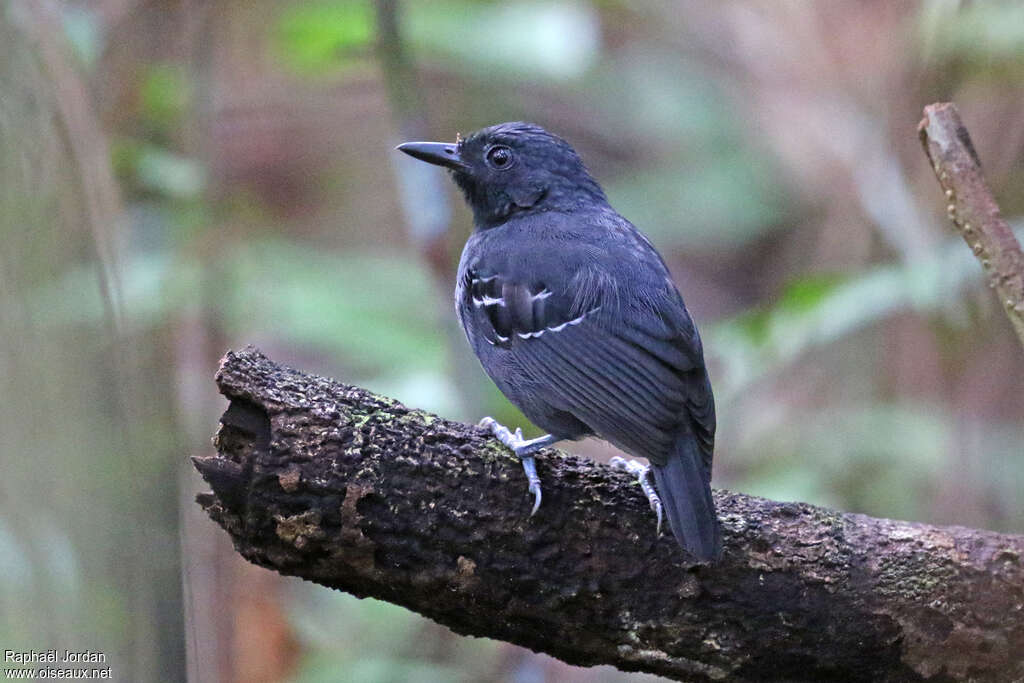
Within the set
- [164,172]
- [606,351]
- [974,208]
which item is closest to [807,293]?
[974,208]

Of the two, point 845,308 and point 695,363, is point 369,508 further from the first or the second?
point 845,308

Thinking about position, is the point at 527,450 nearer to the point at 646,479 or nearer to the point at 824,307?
the point at 646,479

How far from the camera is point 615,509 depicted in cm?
288

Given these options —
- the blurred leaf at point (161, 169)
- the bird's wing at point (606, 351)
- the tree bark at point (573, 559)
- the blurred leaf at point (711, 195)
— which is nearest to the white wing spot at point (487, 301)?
the bird's wing at point (606, 351)

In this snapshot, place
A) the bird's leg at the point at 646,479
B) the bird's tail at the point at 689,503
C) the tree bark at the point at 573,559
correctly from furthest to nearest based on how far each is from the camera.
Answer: the bird's leg at the point at 646,479 < the bird's tail at the point at 689,503 < the tree bark at the point at 573,559

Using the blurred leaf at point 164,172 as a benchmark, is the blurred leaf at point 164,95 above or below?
above

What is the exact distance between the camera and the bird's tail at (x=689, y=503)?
265 cm

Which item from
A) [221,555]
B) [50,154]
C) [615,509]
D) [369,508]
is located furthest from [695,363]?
[221,555]

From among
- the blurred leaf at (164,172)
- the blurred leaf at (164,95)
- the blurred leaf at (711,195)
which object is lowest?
the blurred leaf at (164,172)

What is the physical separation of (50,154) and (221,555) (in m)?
2.50

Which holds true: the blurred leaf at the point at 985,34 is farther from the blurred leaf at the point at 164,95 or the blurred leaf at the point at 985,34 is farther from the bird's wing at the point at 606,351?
the blurred leaf at the point at 164,95

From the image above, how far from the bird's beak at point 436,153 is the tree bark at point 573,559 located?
1420 millimetres

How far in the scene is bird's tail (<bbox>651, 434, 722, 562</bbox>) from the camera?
2646 millimetres

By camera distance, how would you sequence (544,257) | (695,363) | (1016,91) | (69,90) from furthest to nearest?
(1016,91) < (544,257) < (695,363) < (69,90)
